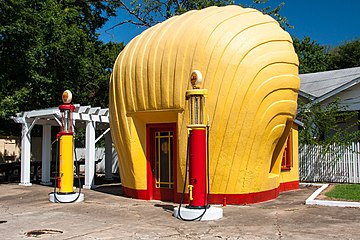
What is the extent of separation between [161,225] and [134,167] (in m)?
3.66

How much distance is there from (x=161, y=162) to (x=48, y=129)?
7.52 m

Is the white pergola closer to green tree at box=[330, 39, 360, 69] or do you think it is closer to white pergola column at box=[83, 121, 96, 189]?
white pergola column at box=[83, 121, 96, 189]

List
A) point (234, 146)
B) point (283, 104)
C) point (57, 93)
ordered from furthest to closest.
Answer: point (57, 93) → point (283, 104) → point (234, 146)

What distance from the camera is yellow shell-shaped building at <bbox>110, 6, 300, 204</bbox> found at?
1102 centimetres

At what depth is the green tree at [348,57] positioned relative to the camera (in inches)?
1529

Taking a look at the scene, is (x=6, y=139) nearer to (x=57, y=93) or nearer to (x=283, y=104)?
(x=57, y=93)

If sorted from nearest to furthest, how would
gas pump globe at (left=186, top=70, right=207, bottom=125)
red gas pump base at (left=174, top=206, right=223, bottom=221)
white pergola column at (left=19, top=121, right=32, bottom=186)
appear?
1. red gas pump base at (left=174, top=206, right=223, bottom=221)
2. gas pump globe at (left=186, top=70, right=207, bottom=125)
3. white pergola column at (left=19, top=121, right=32, bottom=186)

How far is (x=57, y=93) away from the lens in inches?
826

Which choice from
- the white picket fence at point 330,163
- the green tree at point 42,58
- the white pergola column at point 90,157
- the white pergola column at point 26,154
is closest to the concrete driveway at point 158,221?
the white pergola column at point 90,157

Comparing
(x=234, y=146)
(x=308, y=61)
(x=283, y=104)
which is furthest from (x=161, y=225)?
(x=308, y=61)

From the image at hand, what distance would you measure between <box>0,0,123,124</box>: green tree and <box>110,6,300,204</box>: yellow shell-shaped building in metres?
7.06

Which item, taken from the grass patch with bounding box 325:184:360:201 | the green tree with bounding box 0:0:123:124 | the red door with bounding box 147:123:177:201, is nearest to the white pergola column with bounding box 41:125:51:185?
the green tree with bounding box 0:0:123:124

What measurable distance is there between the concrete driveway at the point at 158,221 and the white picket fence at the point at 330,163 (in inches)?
237

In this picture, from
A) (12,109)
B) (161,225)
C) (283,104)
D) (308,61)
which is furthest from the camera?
(308,61)
